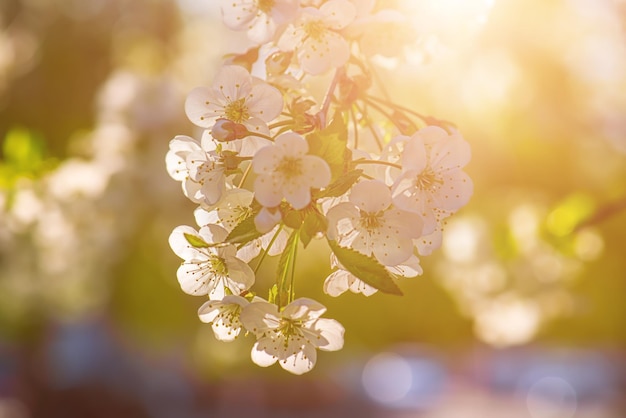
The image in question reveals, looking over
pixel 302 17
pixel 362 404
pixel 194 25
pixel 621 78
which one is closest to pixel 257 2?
pixel 302 17

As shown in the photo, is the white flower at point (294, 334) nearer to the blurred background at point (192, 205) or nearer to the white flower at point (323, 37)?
the white flower at point (323, 37)

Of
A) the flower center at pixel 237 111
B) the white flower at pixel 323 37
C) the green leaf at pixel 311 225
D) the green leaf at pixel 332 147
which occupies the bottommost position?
the green leaf at pixel 311 225

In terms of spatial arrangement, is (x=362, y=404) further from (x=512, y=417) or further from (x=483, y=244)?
(x=483, y=244)

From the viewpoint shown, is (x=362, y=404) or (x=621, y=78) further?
(x=362, y=404)

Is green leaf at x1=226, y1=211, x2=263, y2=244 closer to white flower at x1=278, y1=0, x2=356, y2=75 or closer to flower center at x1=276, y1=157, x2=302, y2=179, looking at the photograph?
flower center at x1=276, y1=157, x2=302, y2=179

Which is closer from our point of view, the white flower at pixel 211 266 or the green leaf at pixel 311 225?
the green leaf at pixel 311 225

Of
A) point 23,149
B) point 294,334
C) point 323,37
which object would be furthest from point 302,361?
point 23,149

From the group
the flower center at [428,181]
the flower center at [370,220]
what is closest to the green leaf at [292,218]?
the flower center at [370,220]
